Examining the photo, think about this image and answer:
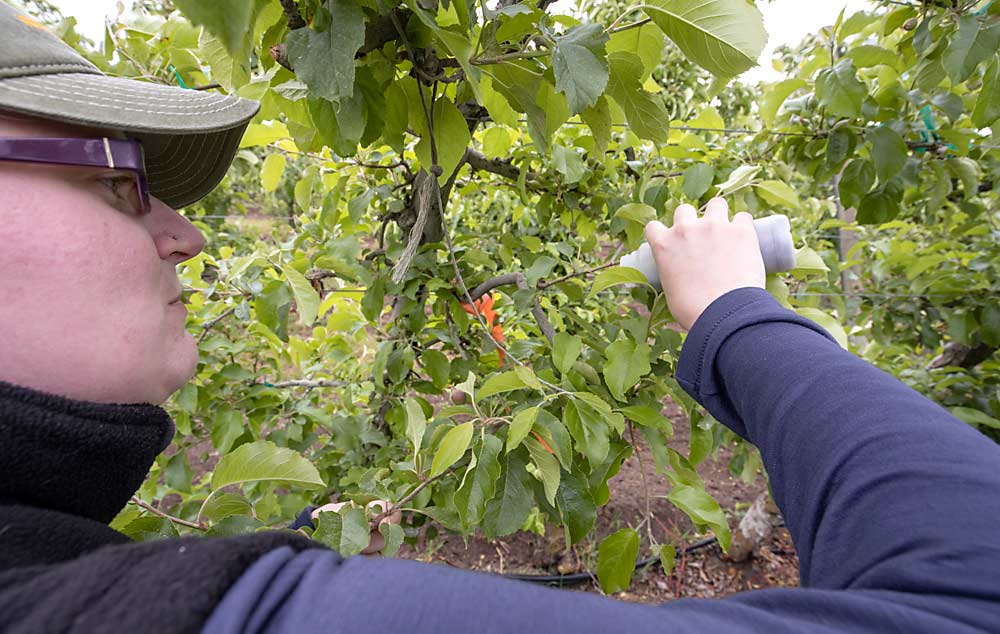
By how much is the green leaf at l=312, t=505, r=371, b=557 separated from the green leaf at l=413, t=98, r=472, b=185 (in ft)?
1.70

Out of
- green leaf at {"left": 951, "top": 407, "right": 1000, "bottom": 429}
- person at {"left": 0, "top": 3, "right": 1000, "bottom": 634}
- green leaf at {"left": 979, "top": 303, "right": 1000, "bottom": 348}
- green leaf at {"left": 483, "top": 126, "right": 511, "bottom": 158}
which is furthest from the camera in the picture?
green leaf at {"left": 979, "top": 303, "right": 1000, "bottom": 348}

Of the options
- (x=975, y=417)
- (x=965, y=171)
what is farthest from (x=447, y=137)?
(x=975, y=417)

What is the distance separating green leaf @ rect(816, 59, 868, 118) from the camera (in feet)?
3.52

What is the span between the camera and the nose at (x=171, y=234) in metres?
0.58

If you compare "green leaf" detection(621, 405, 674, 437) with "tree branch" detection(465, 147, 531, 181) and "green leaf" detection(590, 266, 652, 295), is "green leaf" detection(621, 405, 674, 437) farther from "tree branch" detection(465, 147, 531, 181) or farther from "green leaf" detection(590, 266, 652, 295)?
"tree branch" detection(465, 147, 531, 181)

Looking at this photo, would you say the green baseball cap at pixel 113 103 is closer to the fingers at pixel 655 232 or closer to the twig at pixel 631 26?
the twig at pixel 631 26

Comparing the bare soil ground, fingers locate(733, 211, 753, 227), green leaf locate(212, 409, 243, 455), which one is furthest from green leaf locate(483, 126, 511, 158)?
the bare soil ground

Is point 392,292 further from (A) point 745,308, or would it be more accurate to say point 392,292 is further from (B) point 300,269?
(A) point 745,308

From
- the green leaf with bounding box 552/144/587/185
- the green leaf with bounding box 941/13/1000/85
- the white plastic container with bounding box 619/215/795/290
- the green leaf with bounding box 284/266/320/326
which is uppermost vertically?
the green leaf with bounding box 941/13/1000/85

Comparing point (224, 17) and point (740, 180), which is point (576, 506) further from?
point (224, 17)

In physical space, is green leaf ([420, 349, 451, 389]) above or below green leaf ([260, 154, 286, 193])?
below

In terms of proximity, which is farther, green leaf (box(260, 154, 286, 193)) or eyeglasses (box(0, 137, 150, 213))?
green leaf (box(260, 154, 286, 193))

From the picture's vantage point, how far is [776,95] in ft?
4.13

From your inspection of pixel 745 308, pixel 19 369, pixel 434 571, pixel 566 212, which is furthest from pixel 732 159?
pixel 19 369
